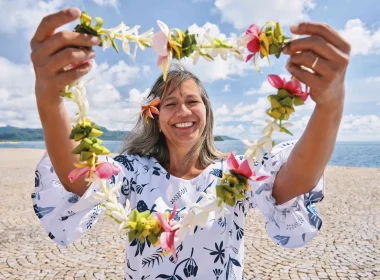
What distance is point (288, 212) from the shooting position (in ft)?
7.82

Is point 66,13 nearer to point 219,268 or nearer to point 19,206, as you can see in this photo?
point 219,268

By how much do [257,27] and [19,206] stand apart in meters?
13.1

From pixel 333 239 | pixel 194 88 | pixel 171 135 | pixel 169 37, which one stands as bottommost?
pixel 333 239

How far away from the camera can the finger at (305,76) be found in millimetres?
1709

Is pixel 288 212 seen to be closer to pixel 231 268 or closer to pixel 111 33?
pixel 231 268

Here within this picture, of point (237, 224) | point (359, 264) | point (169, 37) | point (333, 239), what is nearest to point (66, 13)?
point (169, 37)

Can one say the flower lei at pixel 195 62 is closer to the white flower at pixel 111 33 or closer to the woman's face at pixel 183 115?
the white flower at pixel 111 33

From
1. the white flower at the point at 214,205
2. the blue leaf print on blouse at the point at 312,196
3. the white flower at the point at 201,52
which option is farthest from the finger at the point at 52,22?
the blue leaf print on blouse at the point at 312,196

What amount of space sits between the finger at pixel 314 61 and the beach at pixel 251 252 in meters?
6.01

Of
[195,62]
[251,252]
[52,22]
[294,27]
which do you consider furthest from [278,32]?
[251,252]

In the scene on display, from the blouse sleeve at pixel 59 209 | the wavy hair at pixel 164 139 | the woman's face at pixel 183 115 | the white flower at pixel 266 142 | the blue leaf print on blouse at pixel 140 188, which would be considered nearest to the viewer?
the white flower at pixel 266 142

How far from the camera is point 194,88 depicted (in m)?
3.26

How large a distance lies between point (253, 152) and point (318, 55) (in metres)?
0.55

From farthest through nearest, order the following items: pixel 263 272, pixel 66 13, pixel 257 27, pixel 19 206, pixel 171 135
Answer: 1. pixel 19 206
2. pixel 263 272
3. pixel 171 135
4. pixel 257 27
5. pixel 66 13
